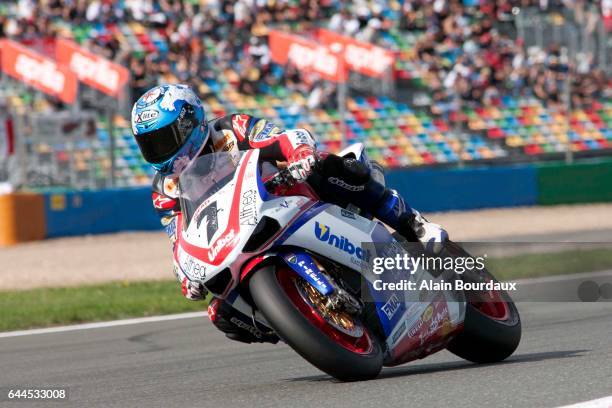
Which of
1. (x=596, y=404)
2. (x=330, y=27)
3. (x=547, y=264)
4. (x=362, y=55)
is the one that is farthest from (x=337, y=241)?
(x=330, y=27)

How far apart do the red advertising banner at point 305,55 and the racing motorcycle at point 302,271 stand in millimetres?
13826

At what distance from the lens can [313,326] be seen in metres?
4.87

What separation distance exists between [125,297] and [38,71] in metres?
9.95

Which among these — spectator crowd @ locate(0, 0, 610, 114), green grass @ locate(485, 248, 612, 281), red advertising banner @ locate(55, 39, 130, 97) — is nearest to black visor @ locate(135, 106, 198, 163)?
green grass @ locate(485, 248, 612, 281)

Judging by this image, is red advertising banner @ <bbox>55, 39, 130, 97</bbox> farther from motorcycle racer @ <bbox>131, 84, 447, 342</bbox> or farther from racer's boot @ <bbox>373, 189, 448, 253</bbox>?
racer's boot @ <bbox>373, 189, 448, 253</bbox>

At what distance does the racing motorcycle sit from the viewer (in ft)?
16.2

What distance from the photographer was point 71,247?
668 inches

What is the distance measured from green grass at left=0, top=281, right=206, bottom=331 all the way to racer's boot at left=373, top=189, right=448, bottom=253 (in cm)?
415

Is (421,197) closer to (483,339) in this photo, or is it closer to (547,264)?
(547,264)

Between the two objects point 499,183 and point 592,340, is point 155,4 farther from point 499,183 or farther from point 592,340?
point 592,340

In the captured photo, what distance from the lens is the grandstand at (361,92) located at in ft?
70.2

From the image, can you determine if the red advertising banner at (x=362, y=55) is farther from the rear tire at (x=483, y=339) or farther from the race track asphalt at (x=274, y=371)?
the rear tire at (x=483, y=339)

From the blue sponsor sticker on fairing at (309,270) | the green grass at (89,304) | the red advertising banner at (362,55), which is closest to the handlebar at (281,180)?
the blue sponsor sticker on fairing at (309,270)

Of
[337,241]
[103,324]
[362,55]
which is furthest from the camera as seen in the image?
[362,55]
